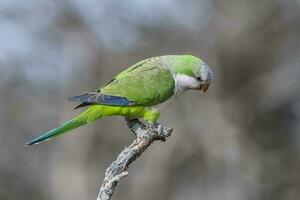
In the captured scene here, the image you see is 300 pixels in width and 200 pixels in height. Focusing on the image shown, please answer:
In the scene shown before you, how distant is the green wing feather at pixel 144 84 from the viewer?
4.04 m

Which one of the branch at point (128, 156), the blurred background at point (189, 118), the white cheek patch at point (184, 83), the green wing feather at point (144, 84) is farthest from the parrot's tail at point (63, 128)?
the blurred background at point (189, 118)

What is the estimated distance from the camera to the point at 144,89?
4.16 metres

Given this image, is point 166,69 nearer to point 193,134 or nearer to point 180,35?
point 193,134

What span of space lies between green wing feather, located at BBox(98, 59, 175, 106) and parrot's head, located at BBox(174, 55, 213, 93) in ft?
0.17

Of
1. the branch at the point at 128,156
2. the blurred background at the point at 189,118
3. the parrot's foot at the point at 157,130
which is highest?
the blurred background at the point at 189,118

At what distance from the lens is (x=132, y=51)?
11.5 metres

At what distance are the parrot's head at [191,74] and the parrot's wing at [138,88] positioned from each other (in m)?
0.05

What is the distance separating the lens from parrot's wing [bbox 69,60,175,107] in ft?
13.0

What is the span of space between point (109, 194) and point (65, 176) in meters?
8.42

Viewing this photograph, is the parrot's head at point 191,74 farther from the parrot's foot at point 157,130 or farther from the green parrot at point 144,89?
the parrot's foot at point 157,130

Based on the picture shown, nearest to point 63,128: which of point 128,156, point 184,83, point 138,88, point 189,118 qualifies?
point 138,88

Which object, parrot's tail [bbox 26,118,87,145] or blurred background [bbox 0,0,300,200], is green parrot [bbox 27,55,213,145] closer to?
parrot's tail [bbox 26,118,87,145]

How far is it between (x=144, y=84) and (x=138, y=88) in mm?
55

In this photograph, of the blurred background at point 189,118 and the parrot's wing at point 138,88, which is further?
the blurred background at point 189,118
